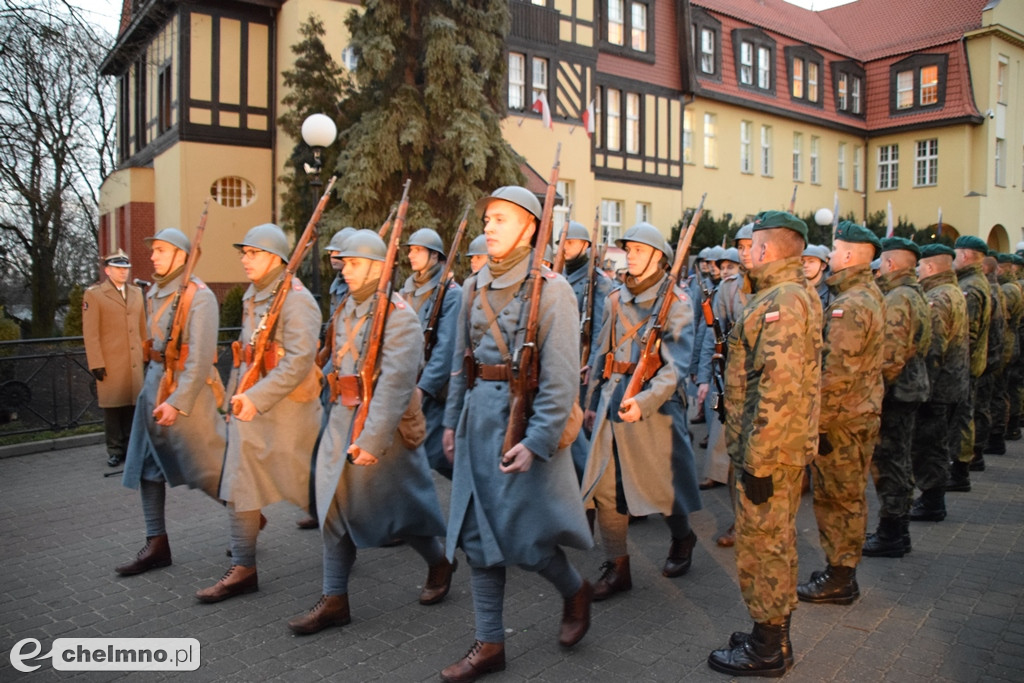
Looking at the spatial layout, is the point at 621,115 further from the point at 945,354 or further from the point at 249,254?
the point at 249,254

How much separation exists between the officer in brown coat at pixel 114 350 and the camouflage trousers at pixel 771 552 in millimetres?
7289

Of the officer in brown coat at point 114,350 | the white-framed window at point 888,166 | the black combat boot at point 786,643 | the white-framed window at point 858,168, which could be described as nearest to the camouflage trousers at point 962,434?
the black combat boot at point 786,643

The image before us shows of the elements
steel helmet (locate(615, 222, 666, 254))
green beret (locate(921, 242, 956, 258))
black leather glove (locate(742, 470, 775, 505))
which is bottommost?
black leather glove (locate(742, 470, 775, 505))

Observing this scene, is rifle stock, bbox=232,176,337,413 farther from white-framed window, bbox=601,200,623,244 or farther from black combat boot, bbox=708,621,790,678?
white-framed window, bbox=601,200,623,244

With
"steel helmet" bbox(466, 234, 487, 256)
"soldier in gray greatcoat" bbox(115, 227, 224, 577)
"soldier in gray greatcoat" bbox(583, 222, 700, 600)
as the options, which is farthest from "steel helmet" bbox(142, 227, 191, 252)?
"soldier in gray greatcoat" bbox(583, 222, 700, 600)

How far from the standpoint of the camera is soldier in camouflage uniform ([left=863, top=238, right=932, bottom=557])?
240 inches

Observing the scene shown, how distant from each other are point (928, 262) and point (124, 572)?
6960 millimetres

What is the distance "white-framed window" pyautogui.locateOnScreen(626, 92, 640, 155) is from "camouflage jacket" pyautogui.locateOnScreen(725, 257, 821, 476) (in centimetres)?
2486

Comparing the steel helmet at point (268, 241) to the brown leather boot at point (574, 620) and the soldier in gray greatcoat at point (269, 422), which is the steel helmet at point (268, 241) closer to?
the soldier in gray greatcoat at point (269, 422)

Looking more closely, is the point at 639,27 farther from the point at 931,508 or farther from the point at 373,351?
the point at 373,351

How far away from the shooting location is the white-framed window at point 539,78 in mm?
24422

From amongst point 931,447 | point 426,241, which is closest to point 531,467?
point 426,241

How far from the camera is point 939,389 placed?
7.34m

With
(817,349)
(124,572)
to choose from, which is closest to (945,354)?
(817,349)
